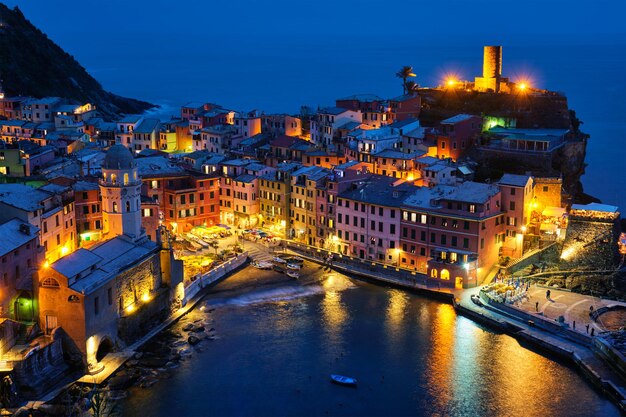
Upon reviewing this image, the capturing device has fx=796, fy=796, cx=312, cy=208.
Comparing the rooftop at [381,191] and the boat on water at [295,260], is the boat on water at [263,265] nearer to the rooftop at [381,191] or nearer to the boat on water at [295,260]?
the boat on water at [295,260]

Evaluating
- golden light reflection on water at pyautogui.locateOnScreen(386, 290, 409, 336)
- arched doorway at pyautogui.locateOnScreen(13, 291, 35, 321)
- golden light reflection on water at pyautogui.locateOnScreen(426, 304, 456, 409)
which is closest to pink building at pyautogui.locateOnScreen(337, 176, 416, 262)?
golden light reflection on water at pyautogui.locateOnScreen(386, 290, 409, 336)

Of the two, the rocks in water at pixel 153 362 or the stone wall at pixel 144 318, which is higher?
the stone wall at pixel 144 318

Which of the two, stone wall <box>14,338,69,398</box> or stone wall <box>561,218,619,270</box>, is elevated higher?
stone wall <box>561,218,619,270</box>

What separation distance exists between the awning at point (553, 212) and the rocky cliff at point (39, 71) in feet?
220

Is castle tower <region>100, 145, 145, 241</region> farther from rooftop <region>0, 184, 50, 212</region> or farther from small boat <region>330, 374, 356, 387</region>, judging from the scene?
small boat <region>330, 374, 356, 387</region>

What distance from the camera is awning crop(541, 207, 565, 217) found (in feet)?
186

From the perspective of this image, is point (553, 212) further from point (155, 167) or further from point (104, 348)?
point (104, 348)

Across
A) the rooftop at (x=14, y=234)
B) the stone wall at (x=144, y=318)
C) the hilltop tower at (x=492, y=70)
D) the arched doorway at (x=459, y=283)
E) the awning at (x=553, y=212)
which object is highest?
the hilltop tower at (x=492, y=70)

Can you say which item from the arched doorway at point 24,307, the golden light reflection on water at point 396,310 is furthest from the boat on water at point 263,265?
the arched doorway at point 24,307

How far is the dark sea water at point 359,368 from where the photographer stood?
37.1 m

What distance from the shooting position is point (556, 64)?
188 m

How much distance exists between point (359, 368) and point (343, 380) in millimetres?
Answer: 1979

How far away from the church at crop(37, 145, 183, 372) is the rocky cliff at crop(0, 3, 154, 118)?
60015 millimetres

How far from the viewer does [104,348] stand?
4178 cm
